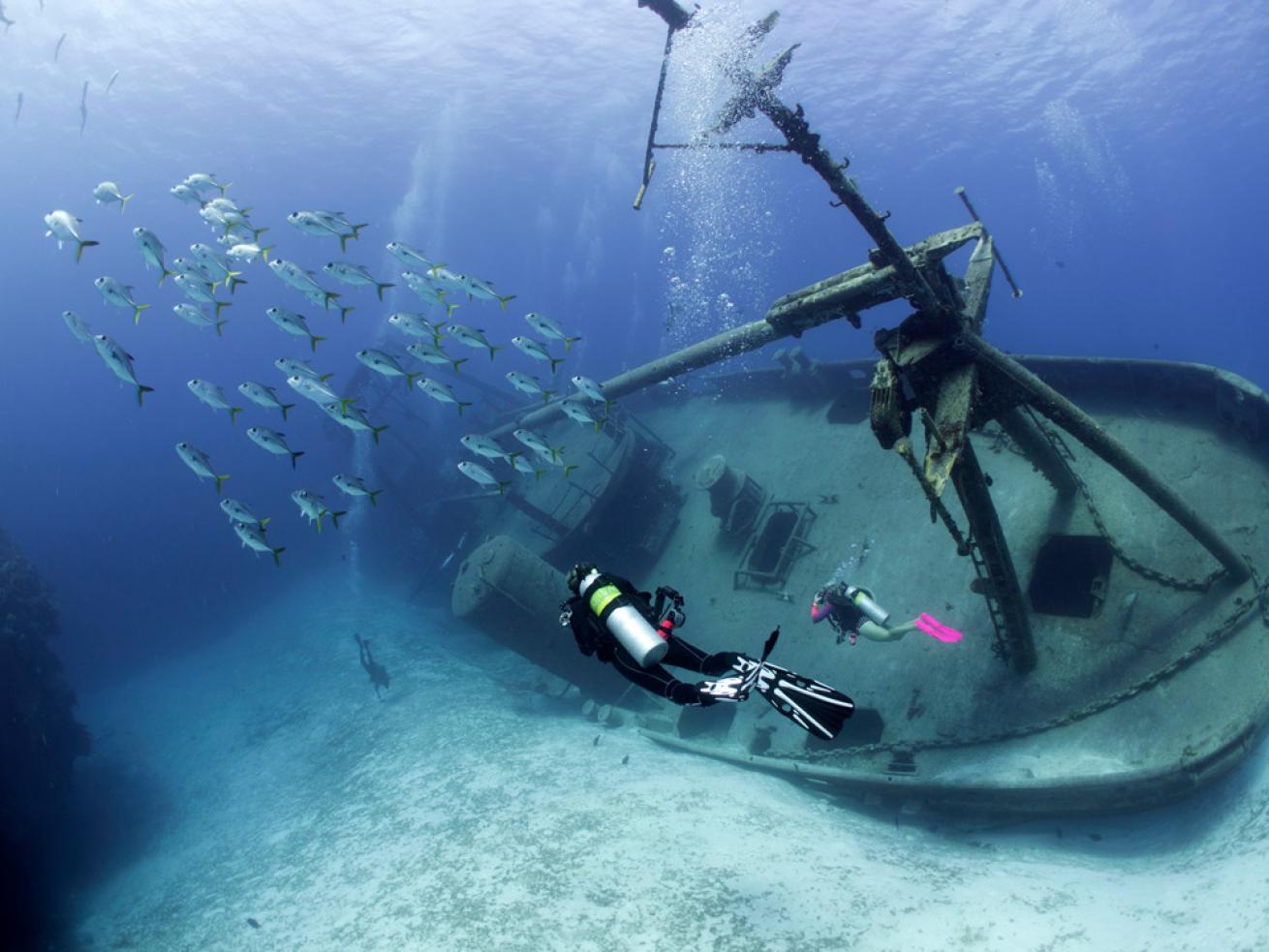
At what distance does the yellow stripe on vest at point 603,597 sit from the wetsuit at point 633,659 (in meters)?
0.03

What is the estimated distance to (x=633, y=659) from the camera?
3346mm

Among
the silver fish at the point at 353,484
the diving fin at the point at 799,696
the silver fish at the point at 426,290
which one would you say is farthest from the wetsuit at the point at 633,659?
the silver fish at the point at 426,290

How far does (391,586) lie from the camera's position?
26250mm

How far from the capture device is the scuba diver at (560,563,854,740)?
3186 mm

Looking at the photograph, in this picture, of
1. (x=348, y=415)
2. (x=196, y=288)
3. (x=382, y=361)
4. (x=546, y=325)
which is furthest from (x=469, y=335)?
(x=196, y=288)

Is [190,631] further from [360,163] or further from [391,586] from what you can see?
[360,163]

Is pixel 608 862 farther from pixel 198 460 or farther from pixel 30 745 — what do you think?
pixel 30 745

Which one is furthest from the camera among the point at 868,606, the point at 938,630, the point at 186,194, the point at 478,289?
the point at 186,194

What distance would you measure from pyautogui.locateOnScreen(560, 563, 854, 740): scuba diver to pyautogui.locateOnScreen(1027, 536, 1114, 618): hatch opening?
6260 mm

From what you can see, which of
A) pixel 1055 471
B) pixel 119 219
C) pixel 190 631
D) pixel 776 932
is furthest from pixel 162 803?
pixel 119 219

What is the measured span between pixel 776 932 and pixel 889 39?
39851mm

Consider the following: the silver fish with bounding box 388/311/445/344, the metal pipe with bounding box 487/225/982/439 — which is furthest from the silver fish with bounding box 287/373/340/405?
the metal pipe with bounding box 487/225/982/439

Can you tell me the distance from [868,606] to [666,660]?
4261 mm

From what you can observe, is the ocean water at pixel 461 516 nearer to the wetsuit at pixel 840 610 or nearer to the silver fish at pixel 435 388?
the wetsuit at pixel 840 610
